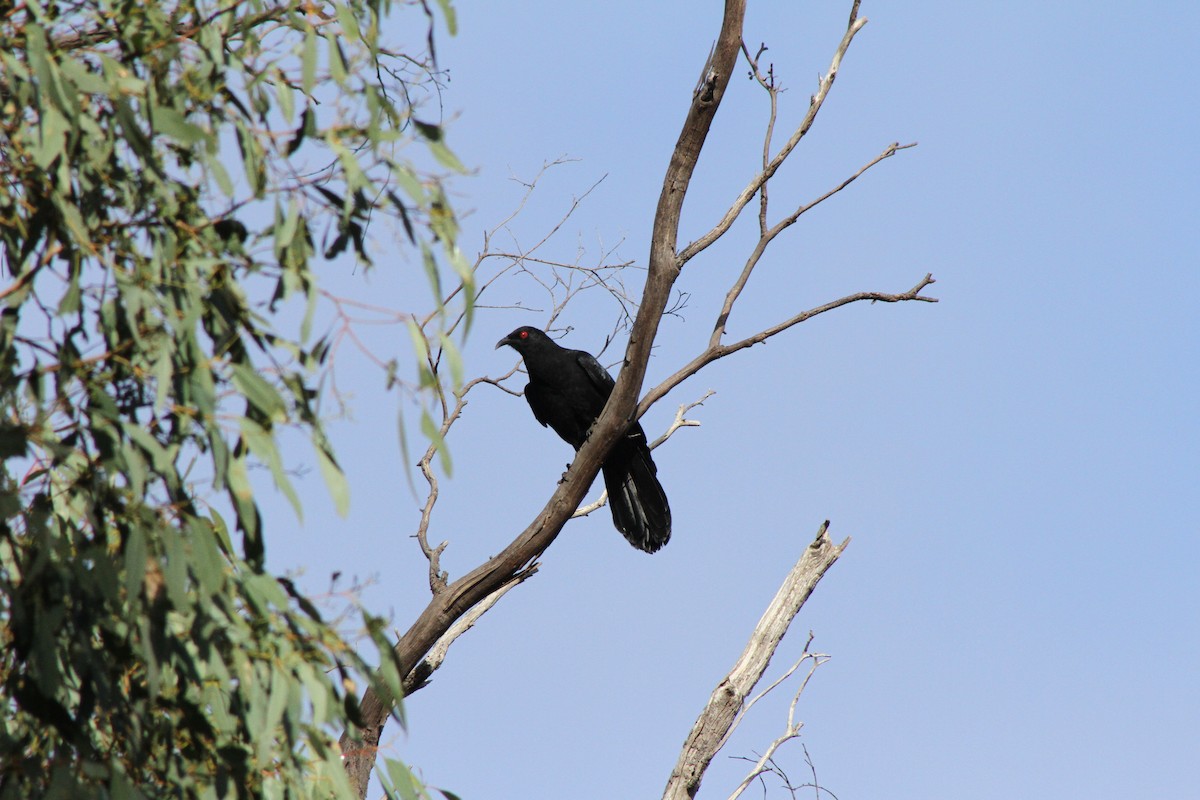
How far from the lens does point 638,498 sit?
584cm

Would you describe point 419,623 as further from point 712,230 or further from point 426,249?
point 426,249

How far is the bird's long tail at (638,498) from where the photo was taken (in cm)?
570

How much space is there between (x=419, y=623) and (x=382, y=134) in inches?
100

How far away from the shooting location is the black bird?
5754mm

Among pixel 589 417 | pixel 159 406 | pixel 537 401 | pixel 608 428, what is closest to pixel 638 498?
pixel 589 417

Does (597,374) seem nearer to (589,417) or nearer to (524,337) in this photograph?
(589,417)

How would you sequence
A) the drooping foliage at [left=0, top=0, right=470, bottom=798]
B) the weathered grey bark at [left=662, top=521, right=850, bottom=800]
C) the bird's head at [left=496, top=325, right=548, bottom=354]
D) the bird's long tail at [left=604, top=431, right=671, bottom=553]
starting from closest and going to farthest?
the drooping foliage at [left=0, top=0, right=470, bottom=798] < the weathered grey bark at [left=662, top=521, right=850, bottom=800] < the bird's long tail at [left=604, top=431, right=671, bottom=553] < the bird's head at [left=496, top=325, right=548, bottom=354]

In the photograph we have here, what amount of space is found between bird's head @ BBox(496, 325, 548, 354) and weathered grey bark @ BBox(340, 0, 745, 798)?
248cm

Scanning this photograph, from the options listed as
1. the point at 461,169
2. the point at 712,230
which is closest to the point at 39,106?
the point at 461,169

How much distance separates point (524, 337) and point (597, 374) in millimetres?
543

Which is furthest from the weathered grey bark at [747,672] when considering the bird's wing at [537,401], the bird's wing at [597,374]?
the bird's wing at [537,401]

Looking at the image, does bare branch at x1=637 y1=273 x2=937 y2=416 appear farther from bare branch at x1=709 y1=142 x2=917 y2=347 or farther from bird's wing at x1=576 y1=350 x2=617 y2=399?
bird's wing at x1=576 y1=350 x2=617 y2=399

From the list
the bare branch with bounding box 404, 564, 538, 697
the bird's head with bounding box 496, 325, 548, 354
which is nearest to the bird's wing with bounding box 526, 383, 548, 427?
the bird's head with bounding box 496, 325, 548, 354

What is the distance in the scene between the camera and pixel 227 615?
1890mm
